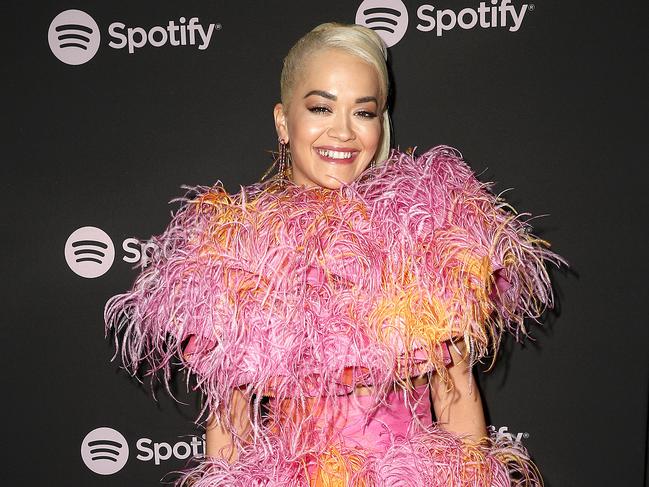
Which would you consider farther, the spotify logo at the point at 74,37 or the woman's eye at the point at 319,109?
the spotify logo at the point at 74,37

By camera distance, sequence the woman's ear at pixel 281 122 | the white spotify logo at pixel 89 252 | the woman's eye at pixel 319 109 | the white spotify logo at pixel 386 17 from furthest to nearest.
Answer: the white spotify logo at pixel 89 252 → the white spotify logo at pixel 386 17 → the woman's ear at pixel 281 122 → the woman's eye at pixel 319 109

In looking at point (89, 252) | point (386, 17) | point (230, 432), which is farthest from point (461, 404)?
point (89, 252)

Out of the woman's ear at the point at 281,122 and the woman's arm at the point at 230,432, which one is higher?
the woman's ear at the point at 281,122

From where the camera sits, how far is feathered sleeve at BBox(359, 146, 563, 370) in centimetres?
117

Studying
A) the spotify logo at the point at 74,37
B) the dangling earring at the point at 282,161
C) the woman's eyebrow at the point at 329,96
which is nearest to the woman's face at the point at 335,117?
the woman's eyebrow at the point at 329,96

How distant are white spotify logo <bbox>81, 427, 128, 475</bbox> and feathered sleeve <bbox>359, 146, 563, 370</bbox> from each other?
1108 millimetres

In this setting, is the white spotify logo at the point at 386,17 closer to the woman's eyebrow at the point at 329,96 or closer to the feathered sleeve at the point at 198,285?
the woman's eyebrow at the point at 329,96

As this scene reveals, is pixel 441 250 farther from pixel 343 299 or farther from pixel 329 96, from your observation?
pixel 329 96

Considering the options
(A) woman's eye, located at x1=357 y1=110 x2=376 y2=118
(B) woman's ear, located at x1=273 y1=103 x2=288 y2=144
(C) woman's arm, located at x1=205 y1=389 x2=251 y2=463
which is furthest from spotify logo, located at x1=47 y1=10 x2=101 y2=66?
(C) woman's arm, located at x1=205 y1=389 x2=251 y2=463

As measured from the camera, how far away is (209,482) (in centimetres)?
125

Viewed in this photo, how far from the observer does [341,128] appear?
49.8 inches

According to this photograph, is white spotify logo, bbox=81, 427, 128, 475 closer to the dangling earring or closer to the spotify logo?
→ the dangling earring

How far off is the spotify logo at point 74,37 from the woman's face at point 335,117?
27.3 inches

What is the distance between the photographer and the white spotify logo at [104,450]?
6.09ft
